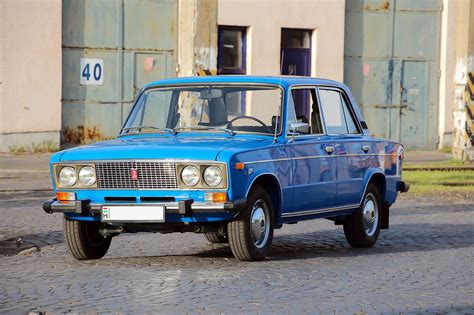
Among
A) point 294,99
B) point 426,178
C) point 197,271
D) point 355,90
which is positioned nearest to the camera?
point 197,271

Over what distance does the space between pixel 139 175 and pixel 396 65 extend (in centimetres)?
2285

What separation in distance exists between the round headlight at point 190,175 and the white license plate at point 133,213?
1.03ft

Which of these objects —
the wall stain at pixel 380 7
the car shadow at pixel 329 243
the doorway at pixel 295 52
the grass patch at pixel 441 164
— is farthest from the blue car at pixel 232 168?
the wall stain at pixel 380 7

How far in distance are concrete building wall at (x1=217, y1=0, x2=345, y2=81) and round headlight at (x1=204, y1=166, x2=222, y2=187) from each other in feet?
64.2

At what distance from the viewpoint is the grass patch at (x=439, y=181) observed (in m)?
20.4

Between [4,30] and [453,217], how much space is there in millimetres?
13741

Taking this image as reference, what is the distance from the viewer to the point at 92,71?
1126 inches

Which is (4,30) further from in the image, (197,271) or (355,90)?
(197,271)

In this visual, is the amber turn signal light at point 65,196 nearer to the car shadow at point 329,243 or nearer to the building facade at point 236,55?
the car shadow at point 329,243

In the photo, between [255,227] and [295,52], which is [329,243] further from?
[295,52]

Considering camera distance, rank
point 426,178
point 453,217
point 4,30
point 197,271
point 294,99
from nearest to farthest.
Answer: point 197,271
point 294,99
point 453,217
point 426,178
point 4,30

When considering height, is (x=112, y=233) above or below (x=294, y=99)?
below

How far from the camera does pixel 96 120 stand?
28.7 meters

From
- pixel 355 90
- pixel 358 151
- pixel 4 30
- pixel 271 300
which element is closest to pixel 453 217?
pixel 358 151
